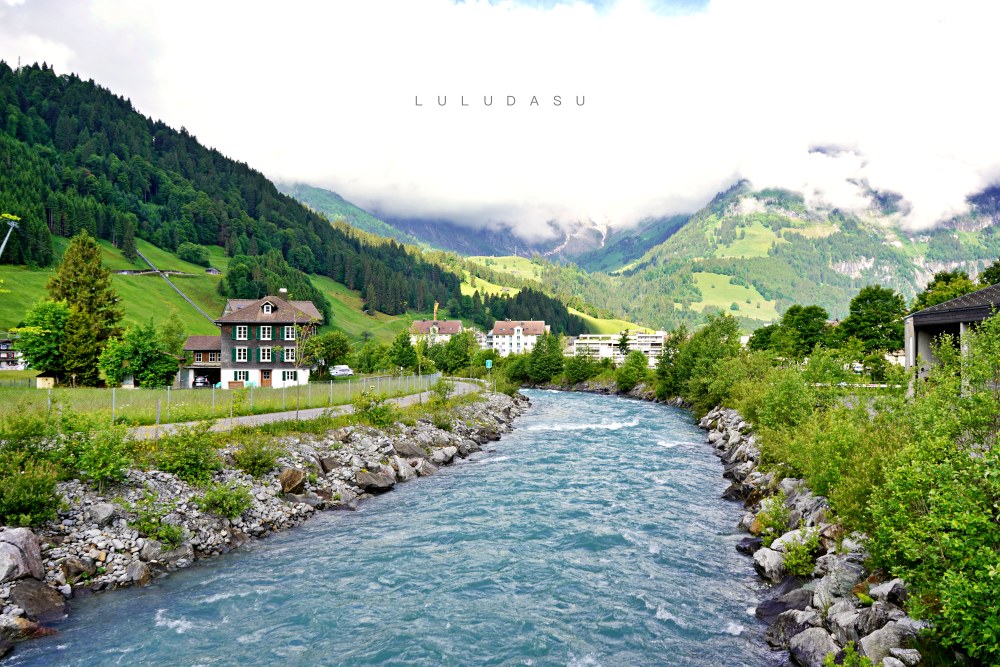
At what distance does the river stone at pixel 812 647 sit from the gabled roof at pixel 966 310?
80.9 ft

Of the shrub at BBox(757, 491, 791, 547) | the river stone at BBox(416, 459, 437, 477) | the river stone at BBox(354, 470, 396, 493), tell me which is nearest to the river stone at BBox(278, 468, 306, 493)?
the river stone at BBox(354, 470, 396, 493)

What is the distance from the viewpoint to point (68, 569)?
54.4 ft

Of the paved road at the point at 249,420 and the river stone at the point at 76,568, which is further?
the paved road at the point at 249,420

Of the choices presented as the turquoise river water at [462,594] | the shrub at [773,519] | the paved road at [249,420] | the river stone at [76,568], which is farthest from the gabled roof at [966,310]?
the river stone at [76,568]

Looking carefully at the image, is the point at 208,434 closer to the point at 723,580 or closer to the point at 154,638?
the point at 154,638

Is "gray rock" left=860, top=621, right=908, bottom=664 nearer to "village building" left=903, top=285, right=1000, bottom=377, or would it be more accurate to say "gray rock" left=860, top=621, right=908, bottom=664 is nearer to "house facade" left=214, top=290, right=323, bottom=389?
"village building" left=903, top=285, right=1000, bottom=377

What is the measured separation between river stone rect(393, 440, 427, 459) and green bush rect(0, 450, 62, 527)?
62.7 ft

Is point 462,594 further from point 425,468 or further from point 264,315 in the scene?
point 264,315

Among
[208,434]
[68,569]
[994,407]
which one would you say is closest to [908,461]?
[994,407]

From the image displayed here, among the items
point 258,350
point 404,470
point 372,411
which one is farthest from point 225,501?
point 258,350

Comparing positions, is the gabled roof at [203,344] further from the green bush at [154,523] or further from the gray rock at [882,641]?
the gray rock at [882,641]

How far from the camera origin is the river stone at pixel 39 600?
14591 millimetres

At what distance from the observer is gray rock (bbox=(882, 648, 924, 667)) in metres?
10.6

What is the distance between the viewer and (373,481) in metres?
29.9
